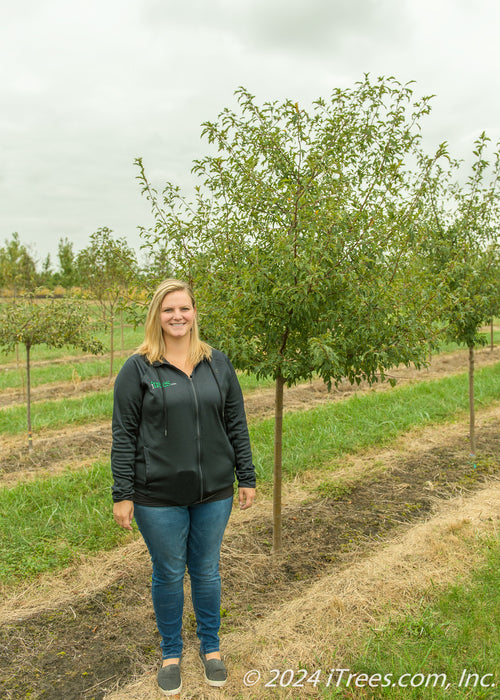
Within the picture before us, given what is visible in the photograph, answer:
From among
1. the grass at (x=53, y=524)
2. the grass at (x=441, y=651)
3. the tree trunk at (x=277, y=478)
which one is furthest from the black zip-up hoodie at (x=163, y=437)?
the grass at (x=53, y=524)

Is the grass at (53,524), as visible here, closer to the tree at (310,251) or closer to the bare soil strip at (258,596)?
the bare soil strip at (258,596)

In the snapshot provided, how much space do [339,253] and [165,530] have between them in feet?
7.05

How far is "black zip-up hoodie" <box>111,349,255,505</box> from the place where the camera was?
8.83 feet

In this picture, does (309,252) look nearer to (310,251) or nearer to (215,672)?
(310,251)

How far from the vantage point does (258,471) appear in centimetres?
633

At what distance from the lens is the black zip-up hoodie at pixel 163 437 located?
Answer: 106 inches

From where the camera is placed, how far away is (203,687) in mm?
2900

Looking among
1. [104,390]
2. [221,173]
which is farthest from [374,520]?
[104,390]

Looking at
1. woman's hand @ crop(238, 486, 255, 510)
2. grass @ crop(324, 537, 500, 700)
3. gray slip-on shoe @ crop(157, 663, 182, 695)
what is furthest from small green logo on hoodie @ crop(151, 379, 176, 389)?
grass @ crop(324, 537, 500, 700)

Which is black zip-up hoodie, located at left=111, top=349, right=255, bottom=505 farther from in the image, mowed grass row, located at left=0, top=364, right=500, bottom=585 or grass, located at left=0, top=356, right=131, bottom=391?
grass, located at left=0, top=356, right=131, bottom=391

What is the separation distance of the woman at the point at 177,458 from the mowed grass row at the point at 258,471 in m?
2.00

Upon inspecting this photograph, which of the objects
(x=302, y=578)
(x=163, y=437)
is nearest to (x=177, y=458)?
(x=163, y=437)

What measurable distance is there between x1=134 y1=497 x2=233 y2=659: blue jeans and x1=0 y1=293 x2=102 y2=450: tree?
565cm

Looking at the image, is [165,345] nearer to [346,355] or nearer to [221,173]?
[346,355]
